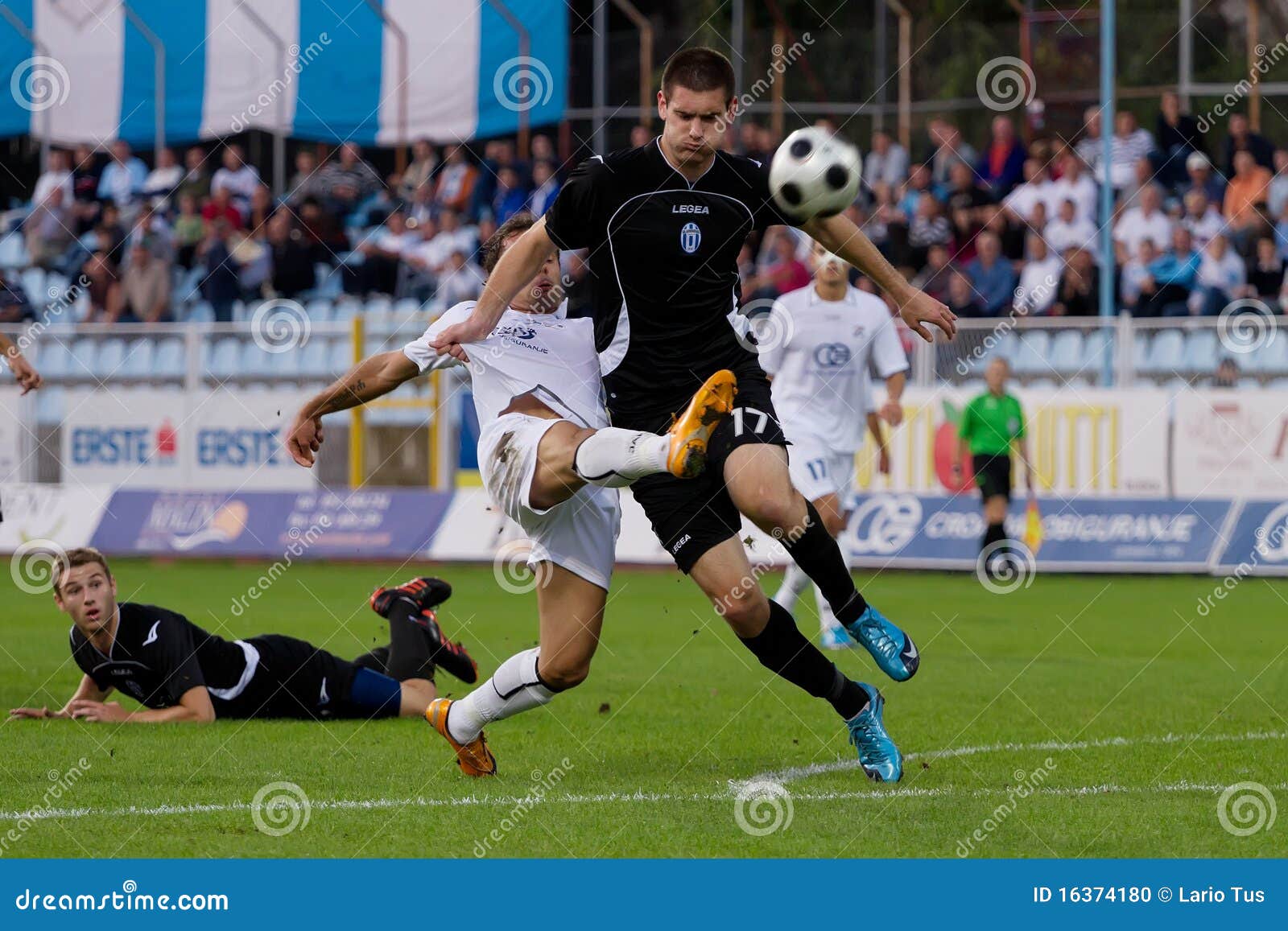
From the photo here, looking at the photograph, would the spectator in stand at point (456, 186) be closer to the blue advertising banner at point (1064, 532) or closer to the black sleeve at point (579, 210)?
the blue advertising banner at point (1064, 532)

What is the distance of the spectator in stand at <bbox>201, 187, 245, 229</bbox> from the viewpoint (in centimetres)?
2416

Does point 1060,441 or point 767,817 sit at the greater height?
point 767,817

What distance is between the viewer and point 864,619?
7020mm

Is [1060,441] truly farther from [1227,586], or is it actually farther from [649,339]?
[649,339]

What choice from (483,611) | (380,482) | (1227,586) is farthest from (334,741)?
(380,482)

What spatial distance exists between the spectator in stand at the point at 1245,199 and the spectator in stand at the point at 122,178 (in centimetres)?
1427

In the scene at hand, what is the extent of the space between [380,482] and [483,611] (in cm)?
648

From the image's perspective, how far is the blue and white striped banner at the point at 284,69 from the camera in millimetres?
24203

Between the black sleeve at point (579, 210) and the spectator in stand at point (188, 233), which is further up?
the black sleeve at point (579, 210)

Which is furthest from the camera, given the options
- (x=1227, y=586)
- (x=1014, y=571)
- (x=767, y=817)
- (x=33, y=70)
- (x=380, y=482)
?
(x=33, y=70)
